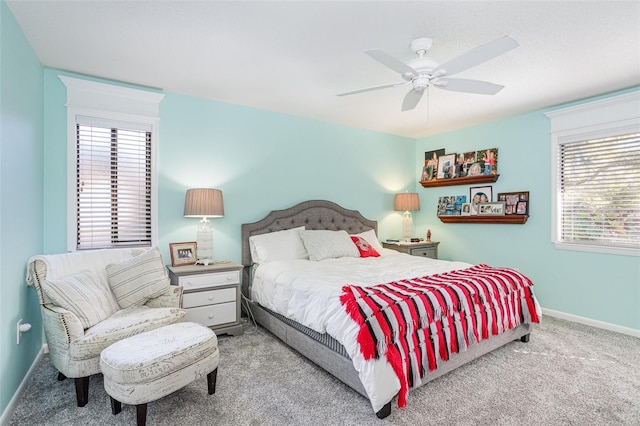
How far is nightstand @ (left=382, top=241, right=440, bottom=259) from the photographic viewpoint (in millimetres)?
4504

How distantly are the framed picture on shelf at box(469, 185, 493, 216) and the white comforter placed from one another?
4.81 feet

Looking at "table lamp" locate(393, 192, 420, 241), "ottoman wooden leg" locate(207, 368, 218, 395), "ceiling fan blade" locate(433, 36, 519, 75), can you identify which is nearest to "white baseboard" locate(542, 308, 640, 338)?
"table lamp" locate(393, 192, 420, 241)

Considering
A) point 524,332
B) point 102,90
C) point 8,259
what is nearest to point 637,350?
point 524,332

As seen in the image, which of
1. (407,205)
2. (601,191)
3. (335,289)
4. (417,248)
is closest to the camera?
(335,289)

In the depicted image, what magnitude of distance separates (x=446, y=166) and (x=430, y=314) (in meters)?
3.23

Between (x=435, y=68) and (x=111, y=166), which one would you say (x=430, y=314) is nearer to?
(x=435, y=68)

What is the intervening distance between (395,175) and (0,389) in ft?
15.6

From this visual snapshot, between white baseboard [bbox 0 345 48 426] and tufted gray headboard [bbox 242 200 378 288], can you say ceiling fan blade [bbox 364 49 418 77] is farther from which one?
white baseboard [bbox 0 345 48 426]

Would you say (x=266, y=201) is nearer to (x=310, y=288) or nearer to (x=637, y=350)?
(x=310, y=288)

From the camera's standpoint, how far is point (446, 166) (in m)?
4.83

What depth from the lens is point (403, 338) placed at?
200 centimetres

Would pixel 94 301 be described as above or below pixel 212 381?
above

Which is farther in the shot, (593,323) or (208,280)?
(593,323)

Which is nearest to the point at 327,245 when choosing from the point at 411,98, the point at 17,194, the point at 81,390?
the point at 411,98
